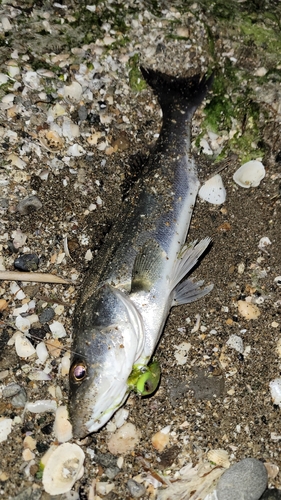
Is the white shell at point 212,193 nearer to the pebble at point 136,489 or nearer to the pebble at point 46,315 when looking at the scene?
the pebble at point 46,315

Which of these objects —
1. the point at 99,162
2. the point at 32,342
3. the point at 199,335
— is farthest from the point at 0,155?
the point at 199,335

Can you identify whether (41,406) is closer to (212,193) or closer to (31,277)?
(31,277)

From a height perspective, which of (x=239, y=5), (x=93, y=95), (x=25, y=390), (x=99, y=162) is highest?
(x=239, y=5)

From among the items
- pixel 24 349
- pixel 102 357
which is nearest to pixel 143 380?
pixel 102 357

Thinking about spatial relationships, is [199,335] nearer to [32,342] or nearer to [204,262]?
[204,262]

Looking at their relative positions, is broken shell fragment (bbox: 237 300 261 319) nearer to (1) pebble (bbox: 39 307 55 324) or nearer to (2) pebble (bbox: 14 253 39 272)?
(1) pebble (bbox: 39 307 55 324)

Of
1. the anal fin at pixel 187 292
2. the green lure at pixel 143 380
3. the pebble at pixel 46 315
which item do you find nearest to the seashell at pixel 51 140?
the pebble at pixel 46 315
